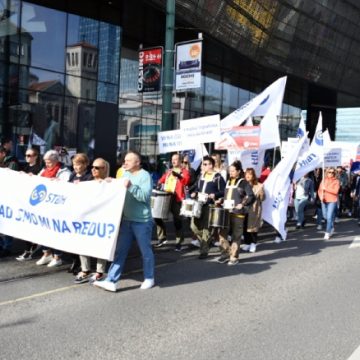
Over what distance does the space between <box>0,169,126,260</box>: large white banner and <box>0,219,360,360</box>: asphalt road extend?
0.53 metres

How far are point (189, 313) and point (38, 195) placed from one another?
9.04ft

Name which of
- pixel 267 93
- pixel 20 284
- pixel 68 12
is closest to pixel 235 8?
pixel 68 12

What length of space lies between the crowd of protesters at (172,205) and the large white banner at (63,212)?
18cm

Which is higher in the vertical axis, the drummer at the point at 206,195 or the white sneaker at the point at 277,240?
the drummer at the point at 206,195

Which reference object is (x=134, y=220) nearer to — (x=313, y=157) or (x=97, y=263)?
(x=97, y=263)

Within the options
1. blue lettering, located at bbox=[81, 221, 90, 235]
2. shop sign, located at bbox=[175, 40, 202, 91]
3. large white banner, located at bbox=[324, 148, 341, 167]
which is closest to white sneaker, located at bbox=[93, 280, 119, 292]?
blue lettering, located at bbox=[81, 221, 90, 235]

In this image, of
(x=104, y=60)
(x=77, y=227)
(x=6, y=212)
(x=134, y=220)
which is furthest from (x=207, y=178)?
(x=104, y=60)

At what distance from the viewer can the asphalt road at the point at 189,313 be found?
4.48 m

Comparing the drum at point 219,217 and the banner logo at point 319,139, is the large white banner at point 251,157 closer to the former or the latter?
the banner logo at point 319,139

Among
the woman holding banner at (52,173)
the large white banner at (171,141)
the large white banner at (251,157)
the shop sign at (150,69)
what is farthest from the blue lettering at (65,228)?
the shop sign at (150,69)

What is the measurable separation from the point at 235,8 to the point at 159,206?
15.6m

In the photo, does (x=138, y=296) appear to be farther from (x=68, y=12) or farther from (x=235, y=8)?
(x=235, y=8)

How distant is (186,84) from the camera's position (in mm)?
12672

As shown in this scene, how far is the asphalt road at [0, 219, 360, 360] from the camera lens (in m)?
4.48
